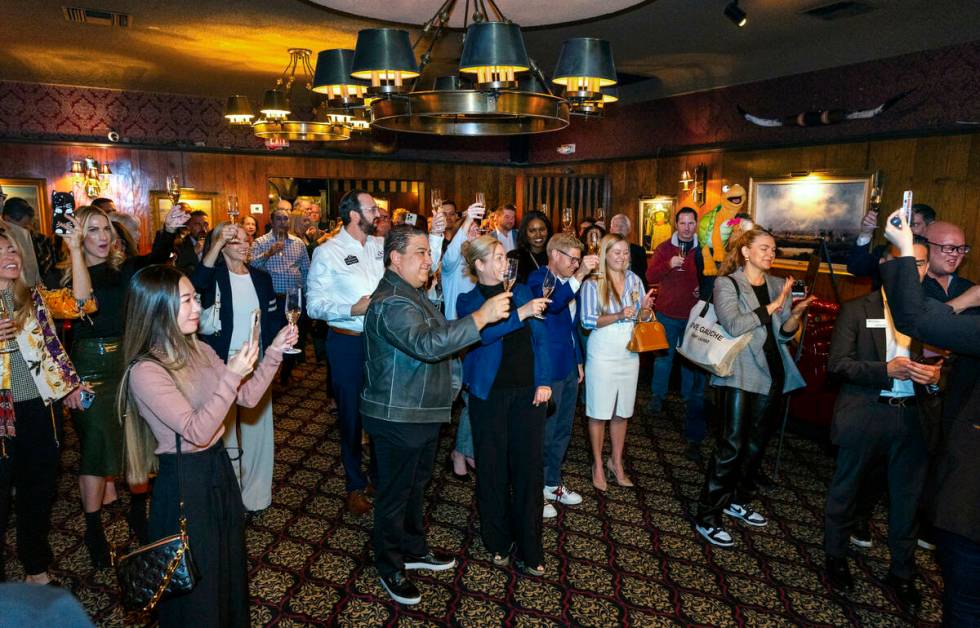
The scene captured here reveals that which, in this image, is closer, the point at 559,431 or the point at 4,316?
the point at 4,316

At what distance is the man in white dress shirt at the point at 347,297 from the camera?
3863mm

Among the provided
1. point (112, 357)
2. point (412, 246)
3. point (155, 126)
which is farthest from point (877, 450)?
point (155, 126)

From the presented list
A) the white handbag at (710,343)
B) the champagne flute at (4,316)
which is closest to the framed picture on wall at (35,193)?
the champagne flute at (4,316)

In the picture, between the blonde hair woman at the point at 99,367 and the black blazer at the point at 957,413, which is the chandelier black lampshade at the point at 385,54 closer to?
the blonde hair woman at the point at 99,367

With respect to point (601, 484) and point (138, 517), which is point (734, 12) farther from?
point (138, 517)

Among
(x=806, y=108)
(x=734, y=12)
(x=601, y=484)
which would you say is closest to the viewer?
(x=601, y=484)

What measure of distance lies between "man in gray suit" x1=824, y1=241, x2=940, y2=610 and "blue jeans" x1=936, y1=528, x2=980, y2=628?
0.85 metres

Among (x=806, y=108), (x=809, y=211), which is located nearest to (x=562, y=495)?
(x=809, y=211)

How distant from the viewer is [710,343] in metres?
3.77

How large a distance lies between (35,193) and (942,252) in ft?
37.6

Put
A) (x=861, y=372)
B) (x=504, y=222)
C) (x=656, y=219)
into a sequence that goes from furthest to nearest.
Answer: (x=656, y=219) < (x=504, y=222) < (x=861, y=372)

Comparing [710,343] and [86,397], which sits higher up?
[710,343]

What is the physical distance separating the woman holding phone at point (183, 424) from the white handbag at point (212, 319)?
1.43 meters

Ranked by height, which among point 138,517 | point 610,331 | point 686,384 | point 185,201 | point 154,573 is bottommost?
point 138,517
